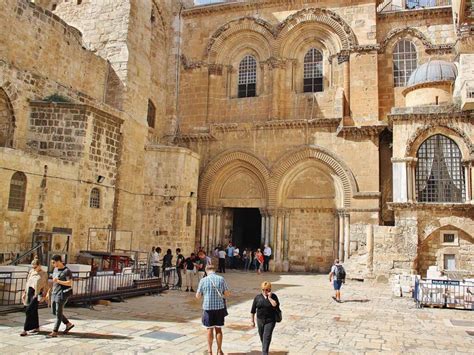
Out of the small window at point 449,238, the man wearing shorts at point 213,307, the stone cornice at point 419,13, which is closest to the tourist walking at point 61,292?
the man wearing shorts at point 213,307

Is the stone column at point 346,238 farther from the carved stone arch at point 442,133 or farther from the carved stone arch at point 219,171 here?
the carved stone arch at point 219,171

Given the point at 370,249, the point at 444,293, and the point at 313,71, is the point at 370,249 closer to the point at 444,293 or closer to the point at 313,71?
the point at 444,293

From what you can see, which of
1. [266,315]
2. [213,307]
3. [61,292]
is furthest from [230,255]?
[266,315]

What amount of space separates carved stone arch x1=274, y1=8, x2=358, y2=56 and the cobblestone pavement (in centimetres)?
1257

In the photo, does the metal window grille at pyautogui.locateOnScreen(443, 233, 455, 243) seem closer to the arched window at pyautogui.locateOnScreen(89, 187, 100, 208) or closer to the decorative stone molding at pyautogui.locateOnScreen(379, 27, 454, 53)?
the decorative stone molding at pyautogui.locateOnScreen(379, 27, 454, 53)

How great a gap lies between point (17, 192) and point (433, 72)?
15782 millimetres

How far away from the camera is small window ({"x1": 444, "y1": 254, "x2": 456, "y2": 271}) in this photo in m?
16.2

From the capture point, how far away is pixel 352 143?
19812 mm

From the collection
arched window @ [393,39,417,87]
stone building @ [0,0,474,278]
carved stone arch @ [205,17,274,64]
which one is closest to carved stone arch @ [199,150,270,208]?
stone building @ [0,0,474,278]

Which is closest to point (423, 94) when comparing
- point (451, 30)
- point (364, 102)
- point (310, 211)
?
point (364, 102)

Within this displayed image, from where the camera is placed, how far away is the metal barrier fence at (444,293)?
11.8 meters

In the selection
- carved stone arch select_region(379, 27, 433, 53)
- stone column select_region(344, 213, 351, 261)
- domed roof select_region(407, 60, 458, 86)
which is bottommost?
stone column select_region(344, 213, 351, 261)

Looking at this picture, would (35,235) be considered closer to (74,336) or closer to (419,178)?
(74,336)

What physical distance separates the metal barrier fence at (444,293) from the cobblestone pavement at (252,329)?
0.36 meters
